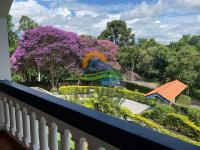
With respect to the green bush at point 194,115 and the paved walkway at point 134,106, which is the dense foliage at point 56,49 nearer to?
the paved walkway at point 134,106

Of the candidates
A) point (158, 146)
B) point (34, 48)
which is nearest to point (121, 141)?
point (158, 146)

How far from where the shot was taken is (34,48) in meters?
7.38

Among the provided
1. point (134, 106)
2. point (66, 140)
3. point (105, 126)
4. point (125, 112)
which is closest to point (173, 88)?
point (125, 112)

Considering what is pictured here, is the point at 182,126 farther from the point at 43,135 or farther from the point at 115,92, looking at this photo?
the point at 43,135

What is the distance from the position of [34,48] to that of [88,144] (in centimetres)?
677

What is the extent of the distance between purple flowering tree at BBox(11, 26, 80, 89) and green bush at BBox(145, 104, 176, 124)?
254cm

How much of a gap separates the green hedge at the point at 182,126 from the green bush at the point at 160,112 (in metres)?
0.54

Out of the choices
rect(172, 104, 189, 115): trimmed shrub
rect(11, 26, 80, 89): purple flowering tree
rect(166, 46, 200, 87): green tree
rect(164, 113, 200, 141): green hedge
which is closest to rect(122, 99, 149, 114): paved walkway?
rect(172, 104, 189, 115): trimmed shrub

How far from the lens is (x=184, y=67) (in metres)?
4.20

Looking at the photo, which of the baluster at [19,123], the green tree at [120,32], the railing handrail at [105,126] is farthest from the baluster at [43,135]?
the green tree at [120,32]

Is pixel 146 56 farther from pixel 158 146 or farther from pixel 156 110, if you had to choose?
pixel 158 146

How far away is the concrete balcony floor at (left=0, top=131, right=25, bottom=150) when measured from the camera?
1678mm

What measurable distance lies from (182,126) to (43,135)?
292 cm

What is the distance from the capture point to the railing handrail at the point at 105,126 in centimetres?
64
